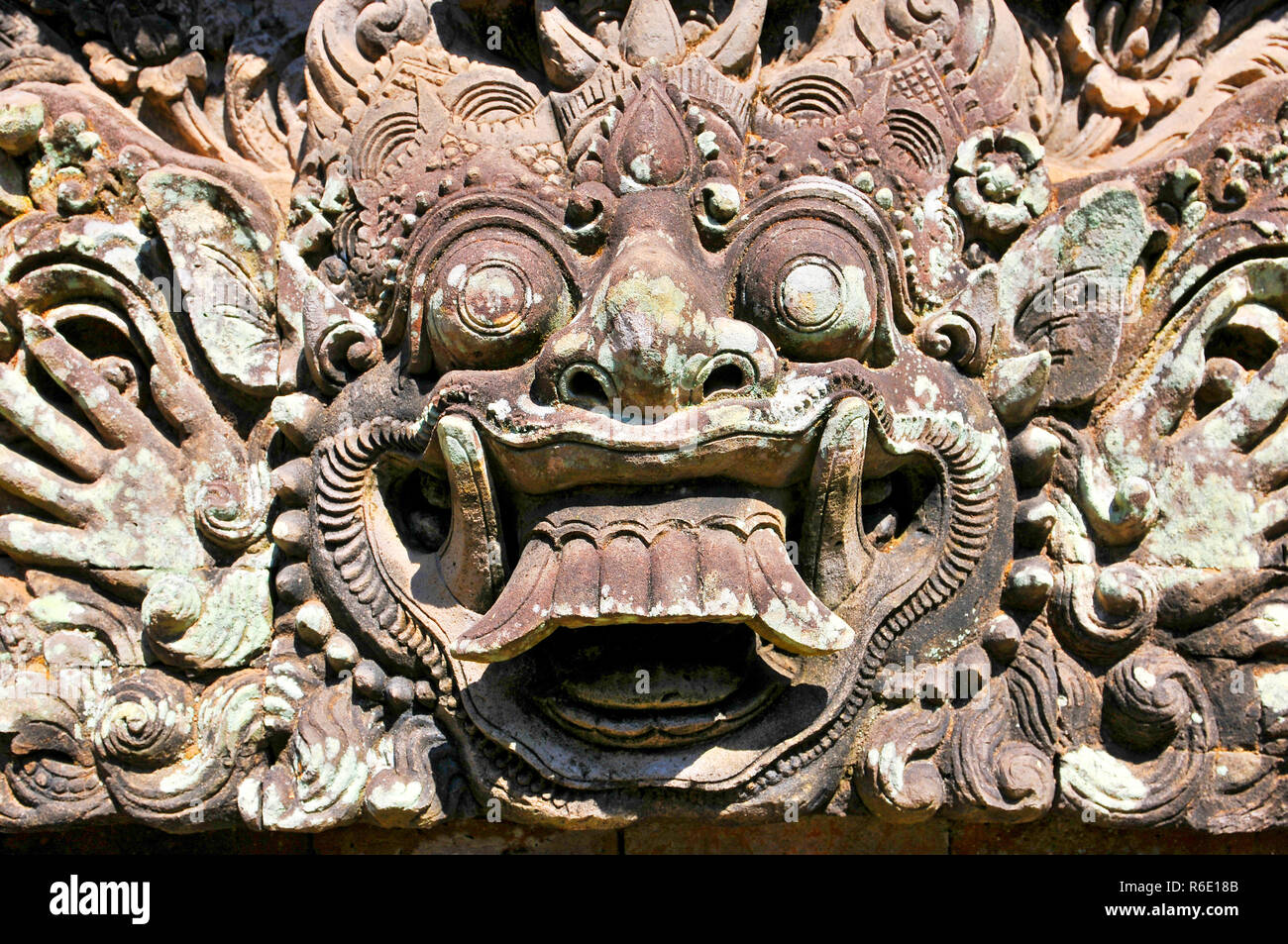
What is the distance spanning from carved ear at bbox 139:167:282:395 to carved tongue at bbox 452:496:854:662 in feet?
3.26

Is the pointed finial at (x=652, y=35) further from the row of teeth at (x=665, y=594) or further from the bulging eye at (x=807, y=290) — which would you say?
the row of teeth at (x=665, y=594)

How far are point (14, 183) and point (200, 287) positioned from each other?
637 mm

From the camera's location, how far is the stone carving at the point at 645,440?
2.69 metres

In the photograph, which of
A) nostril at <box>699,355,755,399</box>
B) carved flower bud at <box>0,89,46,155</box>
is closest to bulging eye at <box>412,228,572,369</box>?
nostril at <box>699,355,755,399</box>

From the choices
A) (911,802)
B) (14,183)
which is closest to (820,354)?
(911,802)

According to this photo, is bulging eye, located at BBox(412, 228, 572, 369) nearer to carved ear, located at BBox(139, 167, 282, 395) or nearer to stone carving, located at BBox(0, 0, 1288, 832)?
stone carving, located at BBox(0, 0, 1288, 832)

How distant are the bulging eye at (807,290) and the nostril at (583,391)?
0.38m

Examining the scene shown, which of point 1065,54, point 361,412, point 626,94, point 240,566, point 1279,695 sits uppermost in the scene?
point 1065,54

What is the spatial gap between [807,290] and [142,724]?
1822 millimetres

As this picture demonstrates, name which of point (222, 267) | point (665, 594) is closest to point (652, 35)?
point (222, 267)

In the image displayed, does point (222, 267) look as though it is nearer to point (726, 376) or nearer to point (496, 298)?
point (496, 298)

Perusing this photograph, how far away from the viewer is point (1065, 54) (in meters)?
3.48

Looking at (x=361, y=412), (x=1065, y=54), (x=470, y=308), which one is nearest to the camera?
(x=470, y=308)

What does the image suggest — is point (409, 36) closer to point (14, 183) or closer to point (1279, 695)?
point (14, 183)
